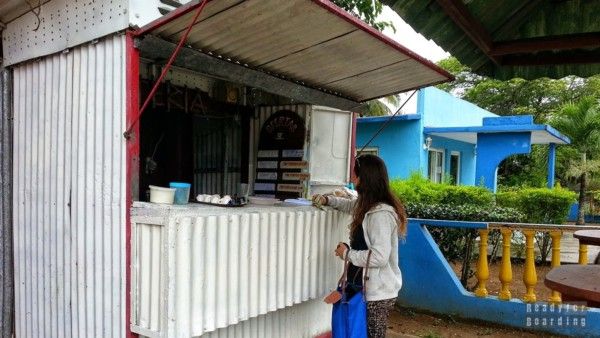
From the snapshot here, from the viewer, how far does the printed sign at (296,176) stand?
14.2 feet

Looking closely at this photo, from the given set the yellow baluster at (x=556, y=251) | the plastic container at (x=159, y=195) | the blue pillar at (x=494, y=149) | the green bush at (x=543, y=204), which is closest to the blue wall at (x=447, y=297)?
the yellow baluster at (x=556, y=251)

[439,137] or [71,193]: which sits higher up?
[439,137]

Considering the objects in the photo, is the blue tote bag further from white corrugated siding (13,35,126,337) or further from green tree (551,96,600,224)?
green tree (551,96,600,224)

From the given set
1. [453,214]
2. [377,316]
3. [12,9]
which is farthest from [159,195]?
[453,214]

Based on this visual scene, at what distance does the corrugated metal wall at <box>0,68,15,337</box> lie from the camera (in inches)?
131

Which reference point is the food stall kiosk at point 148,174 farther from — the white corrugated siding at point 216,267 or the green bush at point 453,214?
the green bush at point 453,214

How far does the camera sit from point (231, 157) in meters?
4.74

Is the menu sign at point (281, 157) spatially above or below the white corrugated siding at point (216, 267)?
above

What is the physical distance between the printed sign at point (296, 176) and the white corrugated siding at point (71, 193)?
2.09 metres

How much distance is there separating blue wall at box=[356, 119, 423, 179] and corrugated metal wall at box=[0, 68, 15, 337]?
9.43 meters

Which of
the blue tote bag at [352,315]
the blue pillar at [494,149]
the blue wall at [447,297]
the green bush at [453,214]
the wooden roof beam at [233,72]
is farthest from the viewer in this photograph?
the blue pillar at [494,149]

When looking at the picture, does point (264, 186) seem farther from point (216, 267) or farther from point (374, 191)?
point (216, 267)

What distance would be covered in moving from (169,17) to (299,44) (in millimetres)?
900

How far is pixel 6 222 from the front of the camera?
336 centimetres
